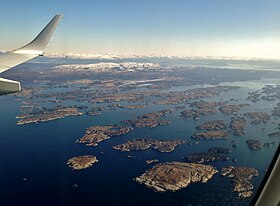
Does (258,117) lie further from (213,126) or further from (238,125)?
(213,126)

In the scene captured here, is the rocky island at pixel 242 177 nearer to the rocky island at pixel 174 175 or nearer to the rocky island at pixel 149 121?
the rocky island at pixel 174 175

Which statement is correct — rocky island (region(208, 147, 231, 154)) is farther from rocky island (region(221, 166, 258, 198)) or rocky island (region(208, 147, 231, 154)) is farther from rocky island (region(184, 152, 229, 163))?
rocky island (region(221, 166, 258, 198))

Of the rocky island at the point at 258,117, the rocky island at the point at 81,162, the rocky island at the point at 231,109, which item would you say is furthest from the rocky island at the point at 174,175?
the rocky island at the point at 231,109

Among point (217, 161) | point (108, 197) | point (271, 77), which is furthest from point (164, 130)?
point (271, 77)

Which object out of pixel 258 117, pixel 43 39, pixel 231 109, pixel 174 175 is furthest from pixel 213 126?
pixel 43 39

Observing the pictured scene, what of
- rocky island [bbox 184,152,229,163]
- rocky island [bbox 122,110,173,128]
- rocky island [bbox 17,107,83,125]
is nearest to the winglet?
rocky island [bbox 184,152,229,163]

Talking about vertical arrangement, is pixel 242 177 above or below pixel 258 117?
below
